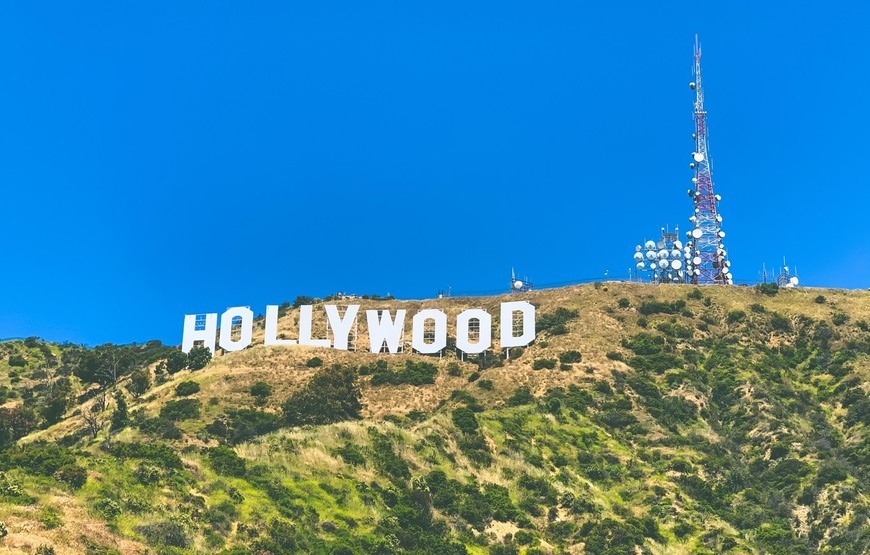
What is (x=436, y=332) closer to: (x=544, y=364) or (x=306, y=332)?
(x=544, y=364)

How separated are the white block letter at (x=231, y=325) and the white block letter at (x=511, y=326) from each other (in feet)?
83.4

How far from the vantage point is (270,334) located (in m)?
95.9

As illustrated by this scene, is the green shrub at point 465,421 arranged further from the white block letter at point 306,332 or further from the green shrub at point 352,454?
the white block letter at point 306,332

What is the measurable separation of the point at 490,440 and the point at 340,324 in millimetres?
28132

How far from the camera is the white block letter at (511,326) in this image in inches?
3632

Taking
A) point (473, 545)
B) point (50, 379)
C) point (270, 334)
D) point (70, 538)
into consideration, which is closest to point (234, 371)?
point (270, 334)

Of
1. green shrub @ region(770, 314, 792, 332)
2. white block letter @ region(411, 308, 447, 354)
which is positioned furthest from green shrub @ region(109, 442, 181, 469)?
green shrub @ region(770, 314, 792, 332)

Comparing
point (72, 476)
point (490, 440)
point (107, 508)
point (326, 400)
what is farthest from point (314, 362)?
point (107, 508)

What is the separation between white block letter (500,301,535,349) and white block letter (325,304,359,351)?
597 inches

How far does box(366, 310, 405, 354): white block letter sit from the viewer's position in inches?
3738

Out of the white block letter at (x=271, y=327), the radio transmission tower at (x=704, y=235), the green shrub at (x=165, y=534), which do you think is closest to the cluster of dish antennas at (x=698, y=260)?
the radio transmission tower at (x=704, y=235)

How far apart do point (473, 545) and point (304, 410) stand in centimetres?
2452

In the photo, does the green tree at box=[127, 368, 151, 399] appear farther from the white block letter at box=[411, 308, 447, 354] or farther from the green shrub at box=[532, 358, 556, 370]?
the green shrub at box=[532, 358, 556, 370]

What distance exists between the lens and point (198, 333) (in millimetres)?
98688
